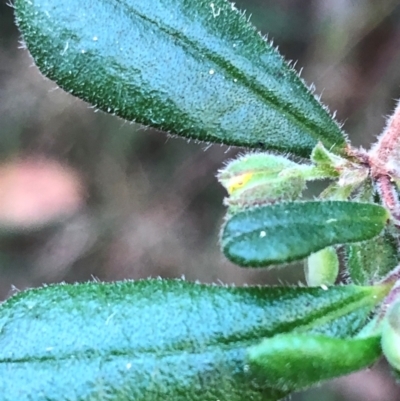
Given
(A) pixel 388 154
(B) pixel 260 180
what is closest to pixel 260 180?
(B) pixel 260 180

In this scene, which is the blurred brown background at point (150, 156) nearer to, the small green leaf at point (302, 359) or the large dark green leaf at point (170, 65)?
the large dark green leaf at point (170, 65)

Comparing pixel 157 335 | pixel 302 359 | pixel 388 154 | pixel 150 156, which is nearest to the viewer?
pixel 302 359

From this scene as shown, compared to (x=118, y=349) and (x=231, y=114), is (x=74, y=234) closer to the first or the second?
(x=231, y=114)

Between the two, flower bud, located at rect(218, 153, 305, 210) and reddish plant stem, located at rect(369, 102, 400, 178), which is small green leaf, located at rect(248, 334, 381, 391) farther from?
reddish plant stem, located at rect(369, 102, 400, 178)

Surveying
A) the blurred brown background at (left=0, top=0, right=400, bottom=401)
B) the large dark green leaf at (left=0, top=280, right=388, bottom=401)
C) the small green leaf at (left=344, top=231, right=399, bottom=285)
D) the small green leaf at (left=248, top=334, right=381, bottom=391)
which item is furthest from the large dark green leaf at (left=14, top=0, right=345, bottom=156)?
the blurred brown background at (left=0, top=0, right=400, bottom=401)

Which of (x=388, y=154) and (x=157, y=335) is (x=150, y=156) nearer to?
(x=388, y=154)
